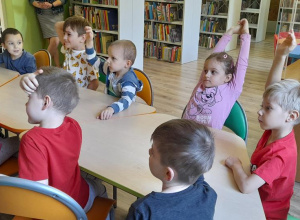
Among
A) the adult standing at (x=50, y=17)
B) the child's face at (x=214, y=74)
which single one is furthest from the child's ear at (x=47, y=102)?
the adult standing at (x=50, y=17)

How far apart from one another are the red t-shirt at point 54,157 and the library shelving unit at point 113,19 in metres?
3.96

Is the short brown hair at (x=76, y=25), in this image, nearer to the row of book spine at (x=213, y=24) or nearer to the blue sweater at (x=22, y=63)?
the blue sweater at (x=22, y=63)

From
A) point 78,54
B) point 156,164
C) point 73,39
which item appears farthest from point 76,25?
point 156,164

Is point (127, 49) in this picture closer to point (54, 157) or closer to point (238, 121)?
point (238, 121)

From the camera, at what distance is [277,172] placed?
1.26 meters

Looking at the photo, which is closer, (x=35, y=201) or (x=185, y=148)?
(x=185, y=148)

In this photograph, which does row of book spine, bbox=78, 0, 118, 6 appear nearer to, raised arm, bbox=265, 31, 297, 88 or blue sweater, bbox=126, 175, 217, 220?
raised arm, bbox=265, 31, 297, 88

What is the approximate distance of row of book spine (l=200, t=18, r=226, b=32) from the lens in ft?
23.9

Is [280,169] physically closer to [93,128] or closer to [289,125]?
[289,125]

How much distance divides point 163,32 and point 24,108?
183 inches

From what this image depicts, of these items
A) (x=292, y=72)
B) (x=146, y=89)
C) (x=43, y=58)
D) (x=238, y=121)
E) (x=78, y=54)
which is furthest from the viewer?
(x=43, y=58)

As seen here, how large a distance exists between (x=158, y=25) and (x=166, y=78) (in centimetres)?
155

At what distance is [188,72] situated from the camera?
5.54 meters

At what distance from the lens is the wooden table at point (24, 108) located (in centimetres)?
171
